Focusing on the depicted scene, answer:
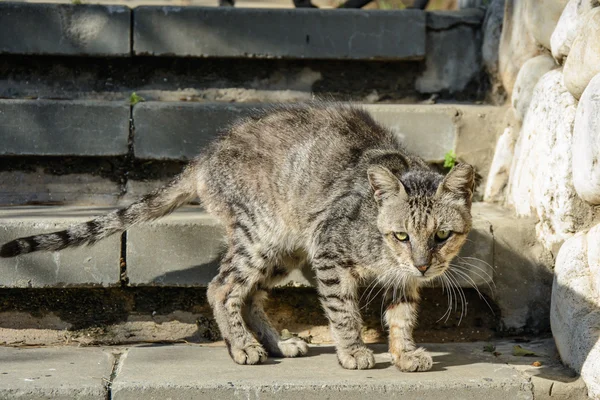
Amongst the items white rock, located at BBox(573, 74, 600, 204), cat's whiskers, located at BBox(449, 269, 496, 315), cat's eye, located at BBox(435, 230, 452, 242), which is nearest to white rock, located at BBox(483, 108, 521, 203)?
cat's whiskers, located at BBox(449, 269, 496, 315)

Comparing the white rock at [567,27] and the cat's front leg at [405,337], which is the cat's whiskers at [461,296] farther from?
the white rock at [567,27]

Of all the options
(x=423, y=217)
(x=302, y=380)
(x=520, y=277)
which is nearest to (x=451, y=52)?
(x=520, y=277)

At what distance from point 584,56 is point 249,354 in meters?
2.13

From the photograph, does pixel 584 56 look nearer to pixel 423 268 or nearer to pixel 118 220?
pixel 423 268

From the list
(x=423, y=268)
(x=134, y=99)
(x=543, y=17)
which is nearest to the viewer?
(x=423, y=268)

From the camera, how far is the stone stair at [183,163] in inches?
157

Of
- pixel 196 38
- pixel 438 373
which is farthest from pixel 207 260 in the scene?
pixel 196 38

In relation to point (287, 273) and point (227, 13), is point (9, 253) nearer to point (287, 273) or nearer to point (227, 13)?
point (287, 273)

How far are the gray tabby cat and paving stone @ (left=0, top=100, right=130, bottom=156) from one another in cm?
77

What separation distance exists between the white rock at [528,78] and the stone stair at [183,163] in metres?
0.29

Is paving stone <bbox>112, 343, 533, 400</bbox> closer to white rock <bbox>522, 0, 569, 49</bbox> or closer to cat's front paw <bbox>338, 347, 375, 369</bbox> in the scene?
cat's front paw <bbox>338, 347, 375, 369</bbox>

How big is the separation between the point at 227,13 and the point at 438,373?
2912 mm

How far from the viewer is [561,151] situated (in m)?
4.35

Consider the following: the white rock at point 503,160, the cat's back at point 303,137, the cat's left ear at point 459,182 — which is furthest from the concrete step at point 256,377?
the white rock at point 503,160
